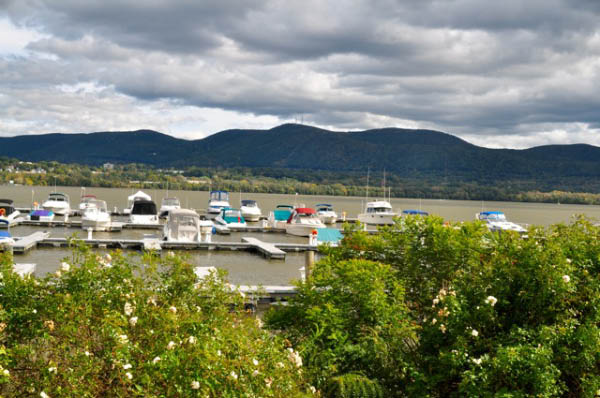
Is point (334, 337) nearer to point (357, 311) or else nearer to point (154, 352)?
point (357, 311)

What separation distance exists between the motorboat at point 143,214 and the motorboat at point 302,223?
10646mm

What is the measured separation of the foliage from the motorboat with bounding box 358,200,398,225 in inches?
2183

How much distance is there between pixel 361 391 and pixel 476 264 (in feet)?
8.54

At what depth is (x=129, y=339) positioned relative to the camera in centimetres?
622

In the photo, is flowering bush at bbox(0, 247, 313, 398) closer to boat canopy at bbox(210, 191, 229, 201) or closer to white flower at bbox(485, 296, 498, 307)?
white flower at bbox(485, 296, 498, 307)

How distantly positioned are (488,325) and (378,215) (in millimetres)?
57781

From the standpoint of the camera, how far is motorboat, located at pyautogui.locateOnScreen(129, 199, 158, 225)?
5003 cm

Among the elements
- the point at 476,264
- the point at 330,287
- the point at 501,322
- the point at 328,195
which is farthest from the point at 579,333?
the point at 328,195

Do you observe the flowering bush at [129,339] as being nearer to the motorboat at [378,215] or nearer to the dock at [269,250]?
the dock at [269,250]

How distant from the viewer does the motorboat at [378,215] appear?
6544 cm

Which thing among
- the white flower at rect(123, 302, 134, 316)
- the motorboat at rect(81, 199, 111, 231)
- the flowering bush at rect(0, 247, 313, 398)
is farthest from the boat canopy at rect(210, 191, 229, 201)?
the white flower at rect(123, 302, 134, 316)

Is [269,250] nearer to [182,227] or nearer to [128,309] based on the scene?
[182,227]


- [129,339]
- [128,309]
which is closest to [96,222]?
[128,309]

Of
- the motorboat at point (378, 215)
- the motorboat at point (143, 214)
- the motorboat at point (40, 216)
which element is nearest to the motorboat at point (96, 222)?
the motorboat at point (143, 214)
